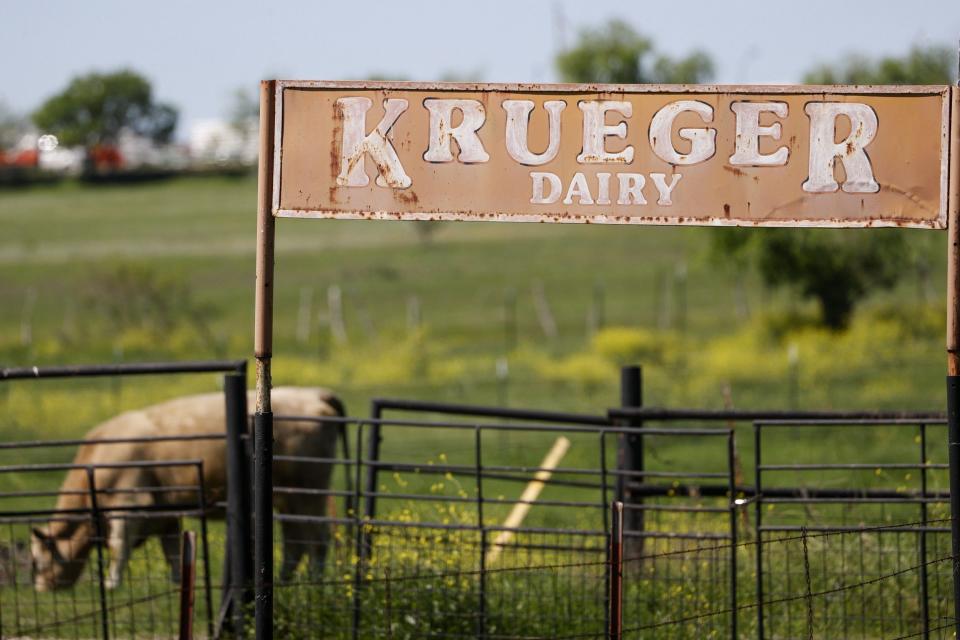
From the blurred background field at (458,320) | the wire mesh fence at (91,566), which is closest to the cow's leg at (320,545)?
the wire mesh fence at (91,566)

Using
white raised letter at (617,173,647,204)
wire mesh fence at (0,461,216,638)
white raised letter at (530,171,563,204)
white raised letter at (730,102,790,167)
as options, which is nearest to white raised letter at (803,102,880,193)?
white raised letter at (730,102,790,167)

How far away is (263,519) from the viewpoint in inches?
223

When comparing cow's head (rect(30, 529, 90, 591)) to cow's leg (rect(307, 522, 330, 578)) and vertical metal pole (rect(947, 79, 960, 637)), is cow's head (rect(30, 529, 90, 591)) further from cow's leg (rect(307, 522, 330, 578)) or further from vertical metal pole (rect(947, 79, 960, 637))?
vertical metal pole (rect(947, 79, 960, 637))

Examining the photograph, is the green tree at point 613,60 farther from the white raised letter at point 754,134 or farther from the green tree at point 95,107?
the white raised letter at point 754,134

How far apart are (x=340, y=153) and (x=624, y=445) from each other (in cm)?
386

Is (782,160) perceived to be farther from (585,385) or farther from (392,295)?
(392,295)

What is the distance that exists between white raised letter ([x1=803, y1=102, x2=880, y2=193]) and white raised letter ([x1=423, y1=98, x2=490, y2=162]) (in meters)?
1.38

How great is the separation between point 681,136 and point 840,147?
666 millimetres

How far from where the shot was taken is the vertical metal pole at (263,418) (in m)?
5.66

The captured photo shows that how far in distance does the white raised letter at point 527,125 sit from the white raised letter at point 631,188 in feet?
1.03

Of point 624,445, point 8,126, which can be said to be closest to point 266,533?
point 624,445

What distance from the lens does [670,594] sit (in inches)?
317

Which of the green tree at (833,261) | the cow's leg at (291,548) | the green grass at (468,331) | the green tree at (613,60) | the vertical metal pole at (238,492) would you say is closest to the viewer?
the vertical metal pole at (238,492)

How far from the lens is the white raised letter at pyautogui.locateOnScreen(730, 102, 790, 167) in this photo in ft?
19.0
